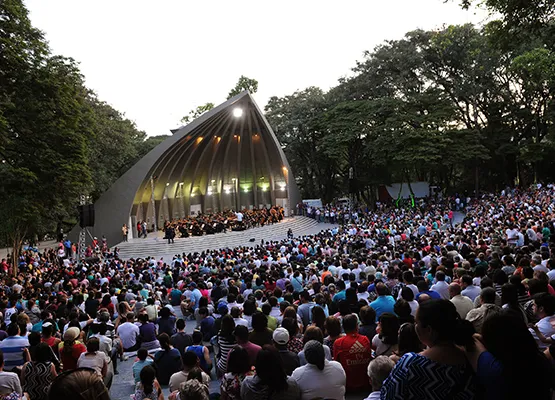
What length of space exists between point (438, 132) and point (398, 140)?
3190mm

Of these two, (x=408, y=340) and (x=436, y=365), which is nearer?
(x=436, y=365)

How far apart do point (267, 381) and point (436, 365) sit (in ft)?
4.81

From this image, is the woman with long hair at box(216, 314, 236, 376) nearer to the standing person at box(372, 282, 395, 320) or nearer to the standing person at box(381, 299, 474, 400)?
the standing person at box(372, 282, 395, 320)

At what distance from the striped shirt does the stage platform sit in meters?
16.9

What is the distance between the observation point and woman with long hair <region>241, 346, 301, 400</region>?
10.6 feet

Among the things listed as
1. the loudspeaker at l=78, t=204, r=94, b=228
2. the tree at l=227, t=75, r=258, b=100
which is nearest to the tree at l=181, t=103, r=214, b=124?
the tree at l=227, t=75, r=258, b=100

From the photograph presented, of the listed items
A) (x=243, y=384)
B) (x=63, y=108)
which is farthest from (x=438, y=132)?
(x=243, y=384)

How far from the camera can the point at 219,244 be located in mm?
25859

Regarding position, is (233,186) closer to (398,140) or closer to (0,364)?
(398,140)

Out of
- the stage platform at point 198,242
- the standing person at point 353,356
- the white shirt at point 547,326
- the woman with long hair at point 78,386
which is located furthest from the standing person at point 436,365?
the stage platform at point 198,242

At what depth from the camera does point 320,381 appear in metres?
3.50

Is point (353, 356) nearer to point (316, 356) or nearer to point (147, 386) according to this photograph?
point (316, 356)

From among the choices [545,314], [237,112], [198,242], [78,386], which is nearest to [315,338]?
[545,314]

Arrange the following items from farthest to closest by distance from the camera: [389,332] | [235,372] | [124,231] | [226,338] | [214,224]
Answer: [214,224]
[124,231]
[226,338]
[389,332]
[235,372]
